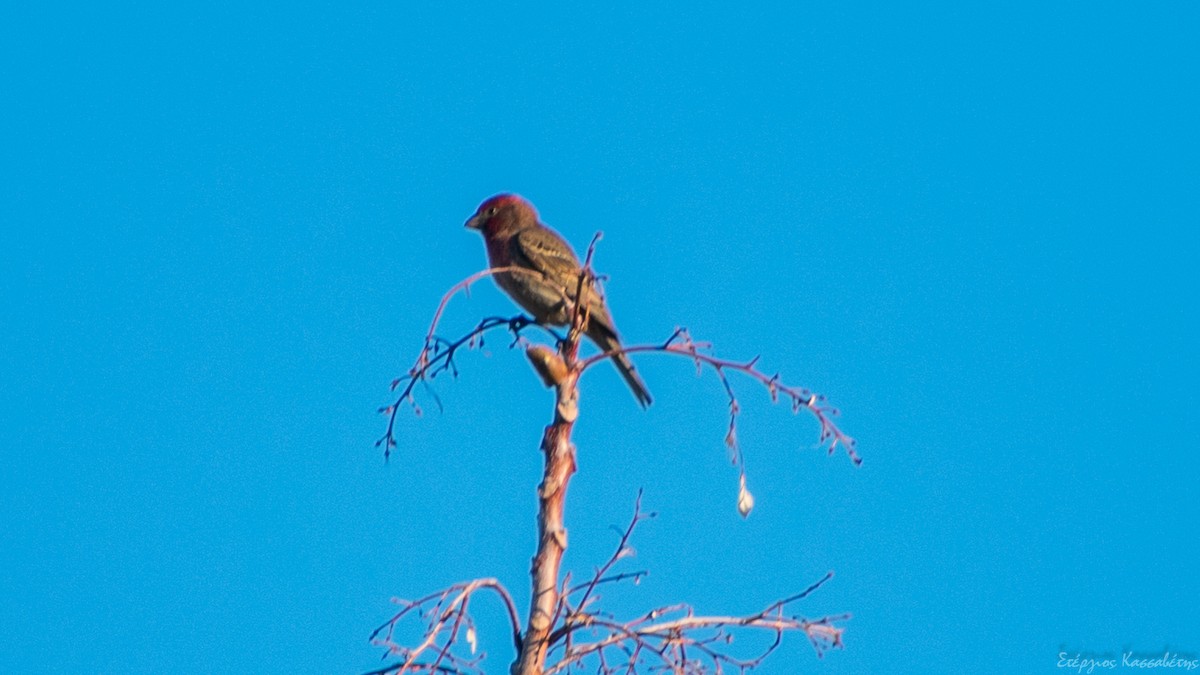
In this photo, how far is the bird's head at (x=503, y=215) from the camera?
32.1ft

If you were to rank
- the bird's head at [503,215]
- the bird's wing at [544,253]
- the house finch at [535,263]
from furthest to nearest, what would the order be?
the bird's head at [503,215], the bird's wing at [544,253], the house finch at [535,263]

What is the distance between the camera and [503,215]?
9867 mm

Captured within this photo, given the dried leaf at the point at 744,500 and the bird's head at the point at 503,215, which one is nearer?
the dried leaf at the point at 744,500

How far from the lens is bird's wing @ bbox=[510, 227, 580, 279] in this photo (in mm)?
9102

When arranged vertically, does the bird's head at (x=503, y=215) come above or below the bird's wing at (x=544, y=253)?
above

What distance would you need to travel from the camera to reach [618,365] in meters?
8.17

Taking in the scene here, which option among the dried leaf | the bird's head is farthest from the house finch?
the dried leaf

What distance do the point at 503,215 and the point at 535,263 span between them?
750 mm

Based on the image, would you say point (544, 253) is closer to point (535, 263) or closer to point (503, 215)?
point (535, 263)

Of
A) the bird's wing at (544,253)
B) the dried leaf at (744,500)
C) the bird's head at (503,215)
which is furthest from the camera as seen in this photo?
the bird's head at (503,215)

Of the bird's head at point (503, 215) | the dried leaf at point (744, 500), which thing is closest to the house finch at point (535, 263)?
the bird's head at point (503, 215)

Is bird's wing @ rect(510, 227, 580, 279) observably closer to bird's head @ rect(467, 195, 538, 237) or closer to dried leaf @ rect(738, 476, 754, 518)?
bird's head @ rect(467, 195, 538, 237)

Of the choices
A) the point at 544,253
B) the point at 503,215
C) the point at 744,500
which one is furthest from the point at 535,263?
the point at 744,500

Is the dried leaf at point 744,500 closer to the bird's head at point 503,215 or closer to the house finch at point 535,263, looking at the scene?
the house finch at point 535,263
